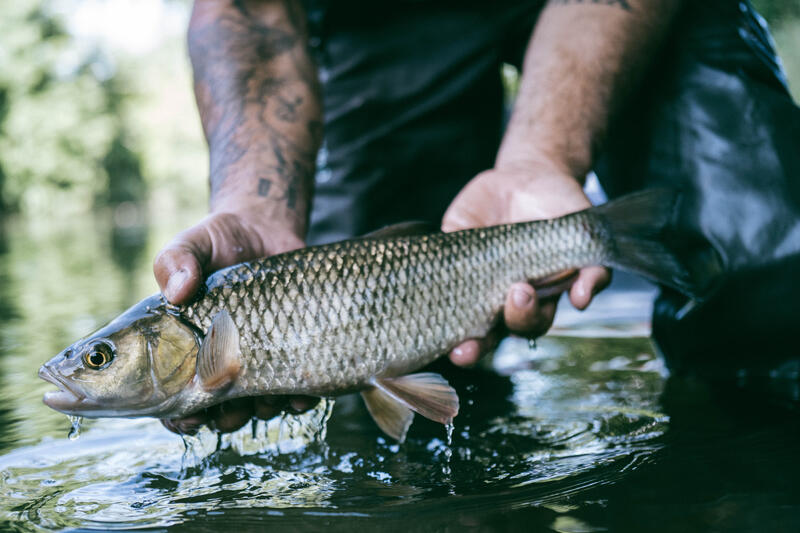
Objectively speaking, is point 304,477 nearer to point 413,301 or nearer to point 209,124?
point 413,301

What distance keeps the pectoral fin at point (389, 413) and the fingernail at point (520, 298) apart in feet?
1.82

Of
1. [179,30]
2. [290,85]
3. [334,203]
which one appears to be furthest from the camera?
[179,30]

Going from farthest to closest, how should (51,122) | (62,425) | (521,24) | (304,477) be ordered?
(51,122) → (521,24) → (62,425) → (304,477)

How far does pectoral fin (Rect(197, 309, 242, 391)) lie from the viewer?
7.89 feet

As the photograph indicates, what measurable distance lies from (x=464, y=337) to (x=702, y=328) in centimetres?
121

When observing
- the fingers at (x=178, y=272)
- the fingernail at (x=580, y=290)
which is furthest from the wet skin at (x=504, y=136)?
the fingers at (x=178, y=272)

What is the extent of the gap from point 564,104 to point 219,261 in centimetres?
175

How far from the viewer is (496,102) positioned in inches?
195

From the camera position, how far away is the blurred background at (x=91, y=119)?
40.0 meters

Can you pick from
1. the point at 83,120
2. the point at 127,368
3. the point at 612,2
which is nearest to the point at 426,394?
the point at 127,368

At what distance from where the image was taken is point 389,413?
8.98ft

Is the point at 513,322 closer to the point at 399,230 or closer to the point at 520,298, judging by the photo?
the point at 520,298

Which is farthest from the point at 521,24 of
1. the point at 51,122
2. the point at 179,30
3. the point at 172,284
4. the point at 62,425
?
the point at 179,30

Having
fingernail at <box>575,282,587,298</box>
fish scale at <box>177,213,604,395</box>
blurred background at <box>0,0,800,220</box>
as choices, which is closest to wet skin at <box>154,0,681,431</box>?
fingernail at <box>575,282,587,298</box>
